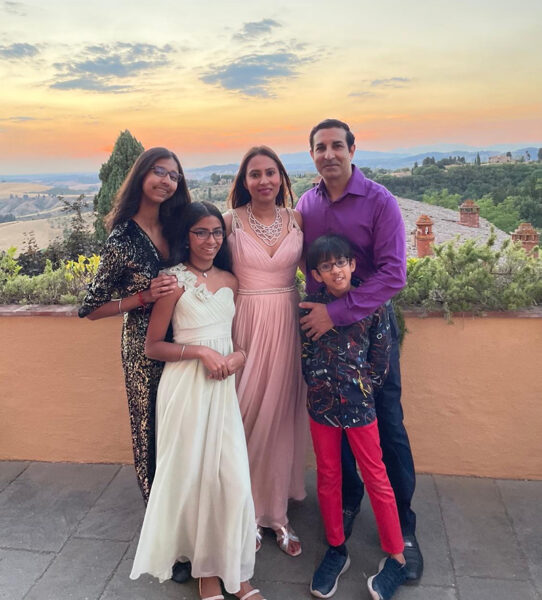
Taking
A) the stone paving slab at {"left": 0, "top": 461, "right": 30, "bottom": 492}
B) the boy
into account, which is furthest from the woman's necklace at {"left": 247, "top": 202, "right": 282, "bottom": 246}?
the stone paving slab at {"left": 0, "top": 461, "right": 30, "bottom": 492}

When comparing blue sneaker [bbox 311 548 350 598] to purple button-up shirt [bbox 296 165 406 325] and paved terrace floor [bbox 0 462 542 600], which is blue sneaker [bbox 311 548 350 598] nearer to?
paved terrace floor [bbox 0 462 542 600]

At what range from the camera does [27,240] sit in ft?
15.6

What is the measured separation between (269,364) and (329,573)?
34.1 inches

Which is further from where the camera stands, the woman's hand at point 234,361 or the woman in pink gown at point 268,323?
the woman in pink gown at point 268,323

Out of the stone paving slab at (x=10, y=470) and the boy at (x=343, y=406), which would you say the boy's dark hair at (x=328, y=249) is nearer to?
the boy at (x=343, y=406)

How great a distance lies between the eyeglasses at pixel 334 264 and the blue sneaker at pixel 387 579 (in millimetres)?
1199

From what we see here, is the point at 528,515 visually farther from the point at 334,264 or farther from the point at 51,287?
the point at 51,287

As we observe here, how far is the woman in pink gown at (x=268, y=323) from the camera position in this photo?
216 centimetres

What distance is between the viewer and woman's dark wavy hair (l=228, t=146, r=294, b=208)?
2.16 m

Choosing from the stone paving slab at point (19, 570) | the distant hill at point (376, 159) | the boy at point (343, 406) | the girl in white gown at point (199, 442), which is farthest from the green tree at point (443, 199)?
the stone paving slab at point (19, 570)

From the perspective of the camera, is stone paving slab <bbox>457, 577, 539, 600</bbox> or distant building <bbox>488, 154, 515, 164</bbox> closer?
stone paving slab <bbox>457, 577, 539, 600</bbox>

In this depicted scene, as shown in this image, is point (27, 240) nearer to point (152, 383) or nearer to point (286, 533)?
point (152, 383)

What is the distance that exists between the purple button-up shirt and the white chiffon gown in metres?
0.51

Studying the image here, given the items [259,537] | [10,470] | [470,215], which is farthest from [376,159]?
[470,215]
